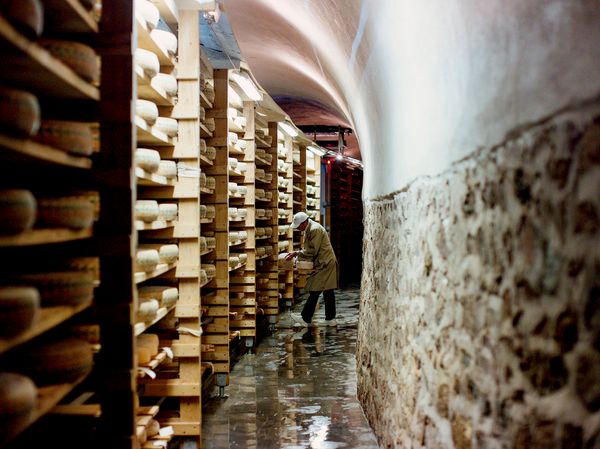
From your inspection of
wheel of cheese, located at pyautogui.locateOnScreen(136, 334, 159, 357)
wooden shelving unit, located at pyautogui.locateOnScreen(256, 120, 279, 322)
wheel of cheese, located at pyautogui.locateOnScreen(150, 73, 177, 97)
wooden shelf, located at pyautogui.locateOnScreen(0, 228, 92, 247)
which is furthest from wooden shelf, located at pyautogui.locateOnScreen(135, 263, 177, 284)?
wooden shelving unit, located at pyautogui.locateOnScreen(256, 120, 279, 322)

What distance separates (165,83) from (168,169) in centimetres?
58

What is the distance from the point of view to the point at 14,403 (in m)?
1.81

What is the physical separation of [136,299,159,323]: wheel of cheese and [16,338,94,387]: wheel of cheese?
1211mm

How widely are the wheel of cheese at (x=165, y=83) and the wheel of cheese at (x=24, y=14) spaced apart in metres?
2.30

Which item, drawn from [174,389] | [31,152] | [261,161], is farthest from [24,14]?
[261,161]

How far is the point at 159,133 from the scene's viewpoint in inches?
168

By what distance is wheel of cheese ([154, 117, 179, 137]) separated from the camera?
4.34 metres

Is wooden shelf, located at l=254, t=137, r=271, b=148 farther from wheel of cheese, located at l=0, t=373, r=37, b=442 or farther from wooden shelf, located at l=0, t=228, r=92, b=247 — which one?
wheel of cheese, located at l=0, t=373, r=37, b=442

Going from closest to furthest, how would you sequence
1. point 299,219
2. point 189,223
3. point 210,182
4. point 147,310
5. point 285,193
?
point 147,310
point 189,223
point 210,182
point 299,219
point 285,193

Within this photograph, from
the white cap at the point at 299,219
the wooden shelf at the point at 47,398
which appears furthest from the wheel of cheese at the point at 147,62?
the white cap at the point at 299,219

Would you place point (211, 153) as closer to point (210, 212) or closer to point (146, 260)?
point (210, 212)

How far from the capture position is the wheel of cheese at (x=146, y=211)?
3713 mm

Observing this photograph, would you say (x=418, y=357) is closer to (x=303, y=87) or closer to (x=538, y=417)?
(x=538, y=417)

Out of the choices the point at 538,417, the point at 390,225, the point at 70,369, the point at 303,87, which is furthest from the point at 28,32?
the point at 303,87
